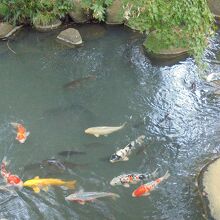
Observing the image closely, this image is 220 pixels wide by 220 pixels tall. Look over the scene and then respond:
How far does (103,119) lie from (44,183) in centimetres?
299

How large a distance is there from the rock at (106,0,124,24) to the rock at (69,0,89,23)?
0.93 meters

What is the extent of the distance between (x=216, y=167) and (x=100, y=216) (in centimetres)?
270

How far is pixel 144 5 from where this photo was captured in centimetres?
791

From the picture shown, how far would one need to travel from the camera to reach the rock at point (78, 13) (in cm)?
1695

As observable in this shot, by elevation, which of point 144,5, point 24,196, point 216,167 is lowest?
point 24,196

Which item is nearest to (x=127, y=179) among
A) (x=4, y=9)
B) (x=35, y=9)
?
(x=35, y=9)

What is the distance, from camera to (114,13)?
16.8 m

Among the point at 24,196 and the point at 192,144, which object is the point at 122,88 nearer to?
the point at 192,144

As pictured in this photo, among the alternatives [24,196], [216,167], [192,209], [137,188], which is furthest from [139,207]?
[24,196]

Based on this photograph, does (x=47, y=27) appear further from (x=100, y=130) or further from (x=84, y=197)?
(x=84, y=197)

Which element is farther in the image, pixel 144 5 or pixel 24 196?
pixel 24 196

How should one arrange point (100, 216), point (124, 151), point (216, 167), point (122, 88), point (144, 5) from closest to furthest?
point (144, 5), point (100, 216), point (216, 167), point (124, 151), point (122, 88)

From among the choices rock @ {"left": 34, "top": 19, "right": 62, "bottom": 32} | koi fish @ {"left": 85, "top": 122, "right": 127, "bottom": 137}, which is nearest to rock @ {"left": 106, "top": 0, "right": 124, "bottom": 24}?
rock @ {"left": 34, "top": 19, "right": 62, "bottom": 32}

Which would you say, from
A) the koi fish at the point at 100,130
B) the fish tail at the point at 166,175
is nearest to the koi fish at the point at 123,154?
the koi fish at the point at 100,130
